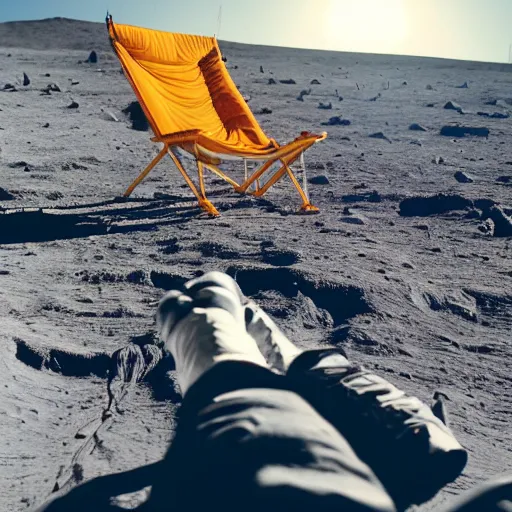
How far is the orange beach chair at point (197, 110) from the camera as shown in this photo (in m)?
4.55

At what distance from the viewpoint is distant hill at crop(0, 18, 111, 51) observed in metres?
16.2

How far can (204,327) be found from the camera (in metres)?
1.32

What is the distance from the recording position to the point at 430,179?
5.33 metres

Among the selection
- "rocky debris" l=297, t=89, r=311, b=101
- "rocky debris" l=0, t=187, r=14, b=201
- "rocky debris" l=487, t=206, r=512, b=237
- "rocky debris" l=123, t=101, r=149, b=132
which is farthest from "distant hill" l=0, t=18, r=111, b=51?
"rocky debris" l=487, t=206, r=512, b=237

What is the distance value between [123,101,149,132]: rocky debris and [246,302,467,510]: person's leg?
615 centimetres

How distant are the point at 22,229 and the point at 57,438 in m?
2.37

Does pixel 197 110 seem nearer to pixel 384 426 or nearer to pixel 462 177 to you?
pixel 462 177

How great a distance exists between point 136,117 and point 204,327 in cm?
667

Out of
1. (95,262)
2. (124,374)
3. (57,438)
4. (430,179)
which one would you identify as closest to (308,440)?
(57,438)

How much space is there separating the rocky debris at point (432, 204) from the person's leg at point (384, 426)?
313 centimetres

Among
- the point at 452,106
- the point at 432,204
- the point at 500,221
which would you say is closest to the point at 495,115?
the point at 452,106

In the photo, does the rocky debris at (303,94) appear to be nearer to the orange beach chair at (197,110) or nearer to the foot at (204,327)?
the orange beach chair at (197,110)

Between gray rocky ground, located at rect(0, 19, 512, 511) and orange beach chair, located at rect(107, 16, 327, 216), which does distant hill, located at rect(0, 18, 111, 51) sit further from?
orange beach chair, located at rect(107, 16, 327, 216)

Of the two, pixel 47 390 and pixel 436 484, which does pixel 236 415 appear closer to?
pixel 436 484
